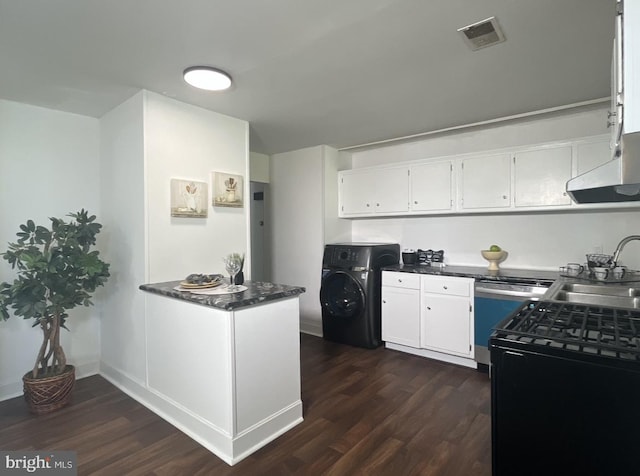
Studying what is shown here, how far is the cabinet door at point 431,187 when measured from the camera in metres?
3.48

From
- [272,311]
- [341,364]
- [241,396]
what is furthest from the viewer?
[341,364]

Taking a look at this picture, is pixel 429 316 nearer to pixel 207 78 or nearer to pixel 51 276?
pixel 207 78

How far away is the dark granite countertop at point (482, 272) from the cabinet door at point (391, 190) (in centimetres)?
68

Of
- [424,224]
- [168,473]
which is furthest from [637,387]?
[424,224]

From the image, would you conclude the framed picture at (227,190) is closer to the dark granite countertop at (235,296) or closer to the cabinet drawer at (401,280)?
the dark granite countertop at (235,296)

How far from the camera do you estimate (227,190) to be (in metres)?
3.01

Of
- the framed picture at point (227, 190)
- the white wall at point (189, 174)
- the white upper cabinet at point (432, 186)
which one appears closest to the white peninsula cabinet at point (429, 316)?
the white upper cabinet at point (432, 186)

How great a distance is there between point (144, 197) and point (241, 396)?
62.4 inches

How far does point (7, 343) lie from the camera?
268cm

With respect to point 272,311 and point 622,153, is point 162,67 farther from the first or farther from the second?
point 622,153

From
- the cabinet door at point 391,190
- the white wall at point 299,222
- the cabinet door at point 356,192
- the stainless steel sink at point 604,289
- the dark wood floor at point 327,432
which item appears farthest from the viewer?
the white wall at point 299,222

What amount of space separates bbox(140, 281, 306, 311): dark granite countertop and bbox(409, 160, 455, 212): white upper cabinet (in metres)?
2.01

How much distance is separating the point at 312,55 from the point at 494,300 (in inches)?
95.7

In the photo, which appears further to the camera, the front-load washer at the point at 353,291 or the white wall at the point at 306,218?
the white wall at the point at 306,218
